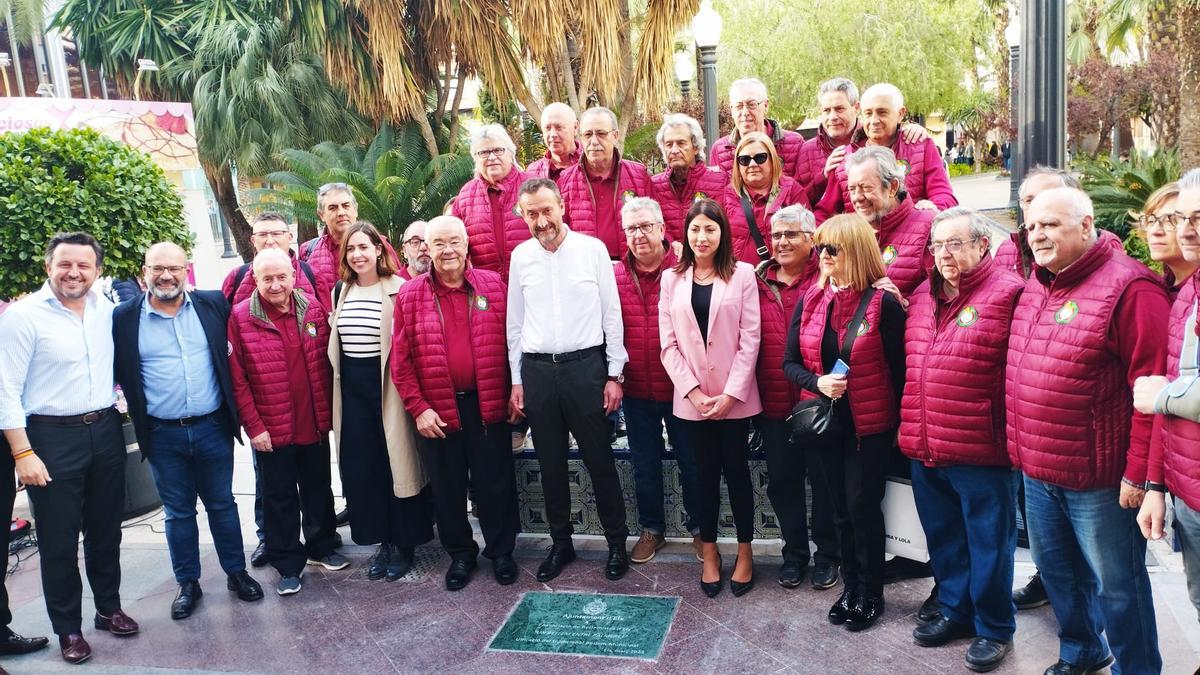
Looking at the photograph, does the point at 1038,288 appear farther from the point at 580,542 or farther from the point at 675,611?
the point at 580,542

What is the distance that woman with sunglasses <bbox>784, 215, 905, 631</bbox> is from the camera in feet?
12.2

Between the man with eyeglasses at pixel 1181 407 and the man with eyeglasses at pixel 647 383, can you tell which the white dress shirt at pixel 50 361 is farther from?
the man with eyeglasses at pixel 1181 407

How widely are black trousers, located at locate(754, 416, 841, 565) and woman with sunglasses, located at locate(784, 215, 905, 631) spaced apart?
0.84 feet

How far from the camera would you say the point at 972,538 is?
11.7 feet

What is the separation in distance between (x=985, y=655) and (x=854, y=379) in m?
1.21

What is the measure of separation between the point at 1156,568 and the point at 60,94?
26500 millimetres

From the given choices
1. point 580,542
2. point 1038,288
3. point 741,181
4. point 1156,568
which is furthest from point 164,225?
point 1156,568

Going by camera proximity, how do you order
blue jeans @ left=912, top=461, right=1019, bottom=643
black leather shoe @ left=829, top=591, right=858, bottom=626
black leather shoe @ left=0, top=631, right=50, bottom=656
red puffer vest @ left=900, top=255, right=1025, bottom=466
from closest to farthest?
red puffer vest @ left=900, top=255, right=1025, bottom=466
blue jeans @ left=912, top=461, right=1019, bottom=643
black leather shoe @ left=829, top=591, right=858, bottom=626
black leather shoe @ left=0, top=631, right=50, bottom=656

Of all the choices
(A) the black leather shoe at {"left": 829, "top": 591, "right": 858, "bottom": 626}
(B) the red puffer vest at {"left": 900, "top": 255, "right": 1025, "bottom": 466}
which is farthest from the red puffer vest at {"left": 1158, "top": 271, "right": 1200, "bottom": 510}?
(A) the black leather shoe at {"left": 829, "top": 591, "right": 858, "bottom": 626}

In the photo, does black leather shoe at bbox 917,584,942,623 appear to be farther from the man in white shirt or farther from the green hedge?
the green hedge

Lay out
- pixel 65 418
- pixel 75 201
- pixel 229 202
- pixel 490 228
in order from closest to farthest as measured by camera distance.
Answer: pixel 65 418
pixel 490 228
pixel 75 201
pixel 229 202

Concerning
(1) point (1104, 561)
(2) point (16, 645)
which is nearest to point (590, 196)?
(1) point (1104, 561)

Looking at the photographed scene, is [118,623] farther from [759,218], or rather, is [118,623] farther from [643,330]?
[759,218]

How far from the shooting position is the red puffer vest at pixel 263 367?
182 inches
